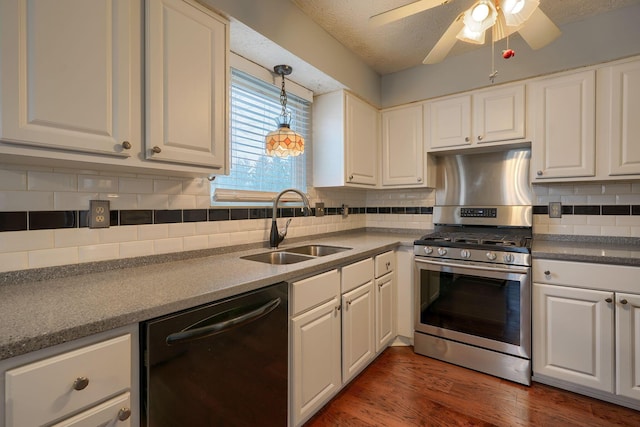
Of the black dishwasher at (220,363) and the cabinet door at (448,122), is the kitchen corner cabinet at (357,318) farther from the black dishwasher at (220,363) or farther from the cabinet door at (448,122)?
the cabinet door at (448,122)

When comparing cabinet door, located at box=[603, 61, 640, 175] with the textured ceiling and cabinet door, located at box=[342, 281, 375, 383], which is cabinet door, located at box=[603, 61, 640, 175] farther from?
cabinet door, located at box=[342, 281, 375, 383]

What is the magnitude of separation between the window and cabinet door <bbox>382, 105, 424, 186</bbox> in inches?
36.8

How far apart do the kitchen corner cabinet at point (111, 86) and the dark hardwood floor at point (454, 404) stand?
1543 mm

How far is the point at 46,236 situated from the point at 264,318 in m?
0.91

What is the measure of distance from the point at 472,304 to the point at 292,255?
131cm

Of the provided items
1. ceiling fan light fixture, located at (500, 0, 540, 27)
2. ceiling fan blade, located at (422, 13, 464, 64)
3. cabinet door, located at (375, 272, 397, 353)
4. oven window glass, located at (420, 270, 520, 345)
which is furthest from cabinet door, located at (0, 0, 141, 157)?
oven window glass, located at (420, 270, 520, 345)

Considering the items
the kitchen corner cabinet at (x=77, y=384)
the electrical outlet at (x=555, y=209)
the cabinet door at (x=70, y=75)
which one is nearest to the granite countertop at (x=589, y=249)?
the electrical outlet at (x=555, y=209)

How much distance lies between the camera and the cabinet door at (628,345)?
1693mm

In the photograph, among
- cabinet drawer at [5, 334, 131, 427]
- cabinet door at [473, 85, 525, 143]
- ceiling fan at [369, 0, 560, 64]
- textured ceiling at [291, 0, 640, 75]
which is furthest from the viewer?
cabinet door at [473, 85, 525, 143]

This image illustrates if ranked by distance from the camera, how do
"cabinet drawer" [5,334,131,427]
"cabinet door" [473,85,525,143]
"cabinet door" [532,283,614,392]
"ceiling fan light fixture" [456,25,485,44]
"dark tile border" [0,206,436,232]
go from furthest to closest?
"cabinet door" [473,85,525,143] → "cabinet door" [532,283,614,392] → "ceiling fan light fixture" [456,25,485,44] → "dark tile border" [0,206,436,232] → "cabinet drawer" [5,334,131,427]

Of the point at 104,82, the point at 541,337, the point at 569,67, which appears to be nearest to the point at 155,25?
the point at 104,82

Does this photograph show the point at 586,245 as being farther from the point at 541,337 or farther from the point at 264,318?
the point at 264,318

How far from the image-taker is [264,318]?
129 cm

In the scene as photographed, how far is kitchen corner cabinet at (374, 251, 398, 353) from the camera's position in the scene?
2.21 meters
